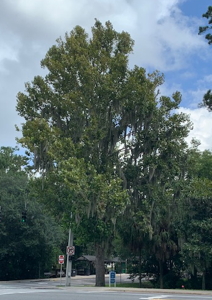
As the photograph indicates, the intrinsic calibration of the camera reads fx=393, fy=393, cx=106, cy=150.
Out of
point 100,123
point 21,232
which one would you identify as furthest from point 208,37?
point 21,232

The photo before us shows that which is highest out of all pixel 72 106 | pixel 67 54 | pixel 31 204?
pixel 67 54

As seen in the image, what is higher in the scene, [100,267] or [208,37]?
[208,37]

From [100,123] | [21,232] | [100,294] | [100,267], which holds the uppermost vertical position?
[100,123]

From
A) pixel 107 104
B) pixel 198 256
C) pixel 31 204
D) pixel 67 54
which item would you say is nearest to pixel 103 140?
pixel 107 104

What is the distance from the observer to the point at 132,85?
27156mm

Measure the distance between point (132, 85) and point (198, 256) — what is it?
42.7 feet

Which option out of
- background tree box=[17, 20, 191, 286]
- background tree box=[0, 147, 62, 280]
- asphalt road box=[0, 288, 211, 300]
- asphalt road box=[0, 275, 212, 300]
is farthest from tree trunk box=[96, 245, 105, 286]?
background tree box=[0, 147, 62, 280]

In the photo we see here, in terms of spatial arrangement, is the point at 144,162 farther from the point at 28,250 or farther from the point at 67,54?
the point at 28,250

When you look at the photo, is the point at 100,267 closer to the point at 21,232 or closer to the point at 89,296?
the point at 89,296

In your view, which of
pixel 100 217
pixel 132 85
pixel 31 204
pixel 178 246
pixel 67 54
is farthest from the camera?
pixel 31 204

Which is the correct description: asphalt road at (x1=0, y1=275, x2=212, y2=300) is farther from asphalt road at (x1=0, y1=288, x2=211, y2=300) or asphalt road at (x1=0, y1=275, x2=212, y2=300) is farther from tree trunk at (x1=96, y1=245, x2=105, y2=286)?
tree trunk at (x1=96, y1=245, x2=105, y2=286)

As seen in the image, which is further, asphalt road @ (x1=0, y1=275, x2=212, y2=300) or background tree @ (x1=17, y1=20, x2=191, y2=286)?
background tree @ (x1=17, y1=20, x2=191, y2=286)

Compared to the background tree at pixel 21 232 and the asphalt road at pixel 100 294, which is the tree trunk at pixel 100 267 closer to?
the asphalt road at pixel 100 294

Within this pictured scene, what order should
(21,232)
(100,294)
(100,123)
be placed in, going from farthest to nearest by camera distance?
(21,232) < (100,123) < (100,294)
